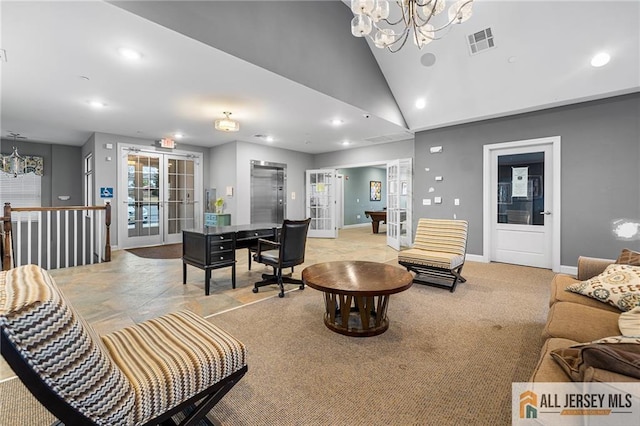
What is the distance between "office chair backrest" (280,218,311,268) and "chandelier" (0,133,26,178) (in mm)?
7783

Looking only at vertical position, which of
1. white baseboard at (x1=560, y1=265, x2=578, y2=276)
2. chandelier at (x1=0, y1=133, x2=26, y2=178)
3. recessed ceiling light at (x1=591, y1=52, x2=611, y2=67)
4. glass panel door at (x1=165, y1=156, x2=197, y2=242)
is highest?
recessed ceiling light at (x1=591, y1=52, x2=611, y2=67)

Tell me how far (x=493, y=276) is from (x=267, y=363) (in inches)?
149

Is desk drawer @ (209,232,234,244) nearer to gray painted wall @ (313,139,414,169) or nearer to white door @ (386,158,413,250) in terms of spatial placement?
white door @ (386,158,413,250)

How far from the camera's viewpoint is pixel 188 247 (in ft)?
12.1

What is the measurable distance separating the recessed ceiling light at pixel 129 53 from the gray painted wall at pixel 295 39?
63cm

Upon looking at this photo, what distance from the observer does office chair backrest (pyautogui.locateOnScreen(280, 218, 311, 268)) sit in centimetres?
337

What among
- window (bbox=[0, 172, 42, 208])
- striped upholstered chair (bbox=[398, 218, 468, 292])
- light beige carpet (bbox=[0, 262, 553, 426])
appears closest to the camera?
light beige carpet (bbox=[0, 262, 553, 426])

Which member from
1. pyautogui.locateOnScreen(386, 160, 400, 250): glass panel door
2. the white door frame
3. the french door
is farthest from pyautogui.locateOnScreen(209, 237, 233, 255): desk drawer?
the white door frame

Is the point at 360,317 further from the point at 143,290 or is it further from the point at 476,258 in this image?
the point at 476,258

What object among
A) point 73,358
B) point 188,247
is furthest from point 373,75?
point 73,358

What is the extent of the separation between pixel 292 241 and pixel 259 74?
2.09m

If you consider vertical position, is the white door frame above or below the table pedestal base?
above

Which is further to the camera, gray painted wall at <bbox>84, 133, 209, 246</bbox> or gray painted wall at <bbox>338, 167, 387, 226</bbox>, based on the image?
gray painted wall at <bbox>338, 167, 387, 226</bbox>

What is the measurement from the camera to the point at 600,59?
149 inches
